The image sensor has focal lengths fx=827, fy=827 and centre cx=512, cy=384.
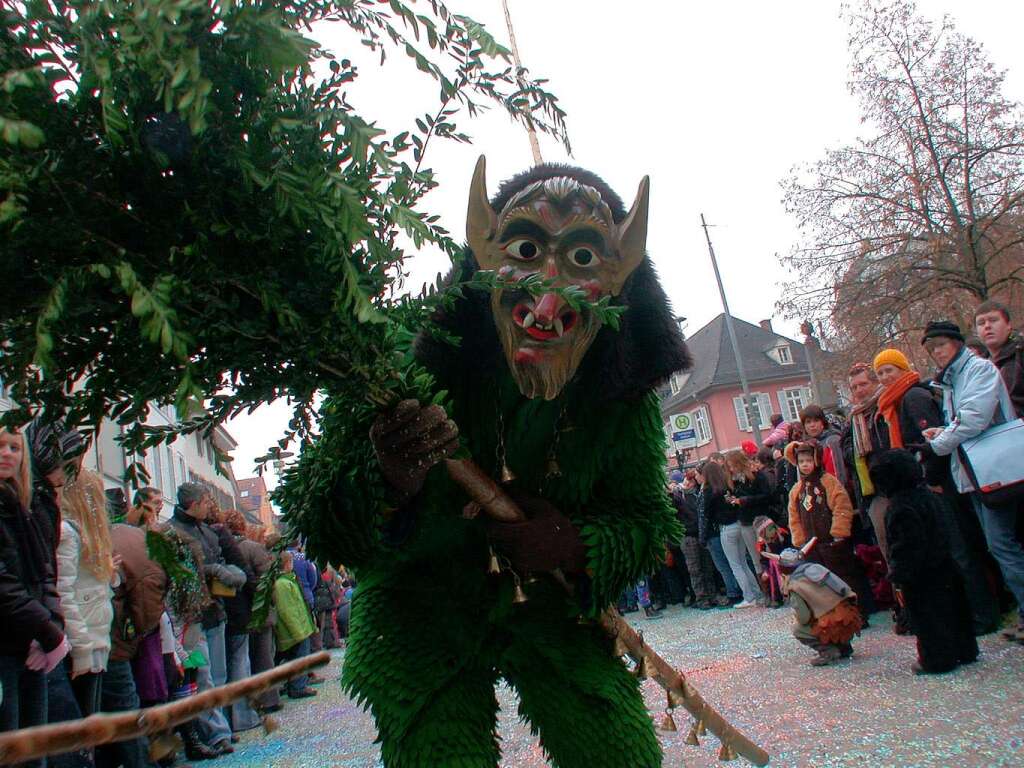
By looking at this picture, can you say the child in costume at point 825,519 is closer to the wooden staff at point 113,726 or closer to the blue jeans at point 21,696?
the blue jeans at point 21,696

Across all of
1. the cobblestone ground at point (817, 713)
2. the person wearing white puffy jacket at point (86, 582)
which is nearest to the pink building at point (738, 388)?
the cobblestone ground at point (817, 713)

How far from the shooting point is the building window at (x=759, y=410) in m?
39.2

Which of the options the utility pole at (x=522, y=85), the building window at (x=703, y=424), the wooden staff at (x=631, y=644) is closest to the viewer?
the utility pole at (x=522, y=85)

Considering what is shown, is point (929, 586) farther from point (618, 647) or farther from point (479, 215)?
point (479, 215)

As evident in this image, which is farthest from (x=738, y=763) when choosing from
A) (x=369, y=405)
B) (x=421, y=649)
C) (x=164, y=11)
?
(x=164, y=11)

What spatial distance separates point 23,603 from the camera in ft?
9.59

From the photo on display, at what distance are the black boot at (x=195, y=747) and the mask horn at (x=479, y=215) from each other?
4.00 meters

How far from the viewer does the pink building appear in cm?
3934

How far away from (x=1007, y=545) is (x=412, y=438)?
4012 millimetres

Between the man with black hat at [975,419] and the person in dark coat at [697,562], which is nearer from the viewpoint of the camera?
the man with black hat at [975,419]

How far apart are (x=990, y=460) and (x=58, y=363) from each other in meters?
4.50

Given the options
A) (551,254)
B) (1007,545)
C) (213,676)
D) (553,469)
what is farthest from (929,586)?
(213,676)

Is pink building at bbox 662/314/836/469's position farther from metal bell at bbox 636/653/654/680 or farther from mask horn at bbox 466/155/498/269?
mask horn at bbox 466/155/498/269

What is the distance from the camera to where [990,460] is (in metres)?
4.41
